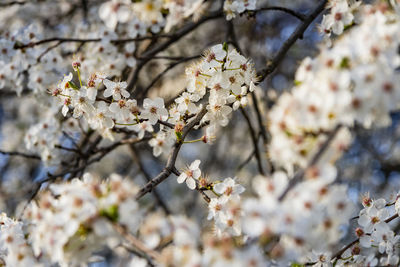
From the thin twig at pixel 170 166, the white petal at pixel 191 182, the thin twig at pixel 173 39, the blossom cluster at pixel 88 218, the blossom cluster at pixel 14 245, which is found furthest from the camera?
the thin twig at pixel 173 39

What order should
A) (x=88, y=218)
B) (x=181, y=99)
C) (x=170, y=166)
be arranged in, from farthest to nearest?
(x=181, y=99) → (x=170, y=166) → (x=88, y=218)

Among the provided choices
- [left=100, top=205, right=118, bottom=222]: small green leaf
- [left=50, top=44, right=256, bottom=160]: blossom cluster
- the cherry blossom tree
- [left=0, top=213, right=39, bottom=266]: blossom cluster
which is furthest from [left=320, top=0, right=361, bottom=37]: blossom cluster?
[left=0, top=213, right=39, bottom=266]: blossom cluster

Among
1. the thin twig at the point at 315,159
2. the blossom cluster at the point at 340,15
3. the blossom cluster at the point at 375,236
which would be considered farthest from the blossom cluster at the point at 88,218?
the blossom cluster at the point at 340,15

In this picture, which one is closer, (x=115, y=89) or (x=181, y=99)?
(x=115, y=89)

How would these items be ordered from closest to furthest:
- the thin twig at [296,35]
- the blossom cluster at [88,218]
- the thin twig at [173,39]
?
the blossom cluster at [88,218], the thin twig at [296,35], the thin twig at [173,39]

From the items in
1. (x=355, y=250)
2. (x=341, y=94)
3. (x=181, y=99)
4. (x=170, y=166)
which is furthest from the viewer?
(x=181, y=99)

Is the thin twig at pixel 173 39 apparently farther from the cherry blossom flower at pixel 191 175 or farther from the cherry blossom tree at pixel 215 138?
the cherry blossom flower at pixel 191 175

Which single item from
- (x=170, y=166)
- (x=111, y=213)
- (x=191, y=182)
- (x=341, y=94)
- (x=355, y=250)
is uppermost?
(x=341, y=94)

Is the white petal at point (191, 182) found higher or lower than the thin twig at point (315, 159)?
lower

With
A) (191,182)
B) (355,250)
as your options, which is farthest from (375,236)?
(191,182)

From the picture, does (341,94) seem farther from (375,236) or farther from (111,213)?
(375,236)

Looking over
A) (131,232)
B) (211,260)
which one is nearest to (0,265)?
(131,232)

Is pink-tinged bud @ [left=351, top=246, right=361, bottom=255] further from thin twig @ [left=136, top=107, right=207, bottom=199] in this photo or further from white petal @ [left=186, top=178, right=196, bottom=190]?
thin twig @ [left=136, top=107, right=207, bottom=199]

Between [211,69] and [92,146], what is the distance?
1.38m
